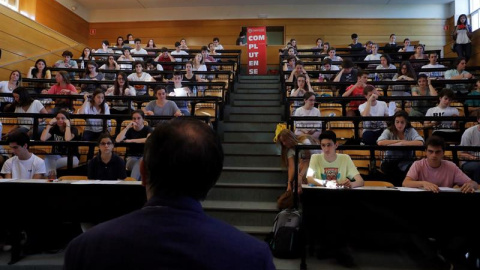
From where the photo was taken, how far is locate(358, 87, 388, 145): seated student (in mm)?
4352

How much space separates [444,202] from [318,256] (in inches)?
38.9

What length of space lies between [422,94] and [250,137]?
258 cm

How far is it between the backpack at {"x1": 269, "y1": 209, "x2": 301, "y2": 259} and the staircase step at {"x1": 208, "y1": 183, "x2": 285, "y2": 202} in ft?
2.92

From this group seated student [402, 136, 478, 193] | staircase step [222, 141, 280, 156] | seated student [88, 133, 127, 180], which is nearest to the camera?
seated student [402, 136, 478, 193]

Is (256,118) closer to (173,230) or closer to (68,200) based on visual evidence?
(68,200)

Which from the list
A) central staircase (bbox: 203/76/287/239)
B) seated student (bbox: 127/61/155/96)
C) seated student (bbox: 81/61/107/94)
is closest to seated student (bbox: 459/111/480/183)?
central staircase (bbox: 203/76/287/239)

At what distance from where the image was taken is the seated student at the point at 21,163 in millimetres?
3484

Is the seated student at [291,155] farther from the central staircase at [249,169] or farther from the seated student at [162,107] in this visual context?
the seated student at [162,107]

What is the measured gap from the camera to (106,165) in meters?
3.51

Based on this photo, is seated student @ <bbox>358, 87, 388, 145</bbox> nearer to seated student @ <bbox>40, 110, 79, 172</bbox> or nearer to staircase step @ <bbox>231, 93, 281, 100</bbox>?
staircase step @ <bbox>231, 93, 281, 100</bbox>

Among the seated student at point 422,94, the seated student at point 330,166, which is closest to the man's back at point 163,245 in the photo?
Answer: the seated student at point 330,166

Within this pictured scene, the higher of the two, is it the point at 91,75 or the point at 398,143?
the point at 91,75

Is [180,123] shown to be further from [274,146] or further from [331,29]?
[331,29]

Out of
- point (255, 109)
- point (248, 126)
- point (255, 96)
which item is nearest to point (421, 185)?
point (248, 126)
